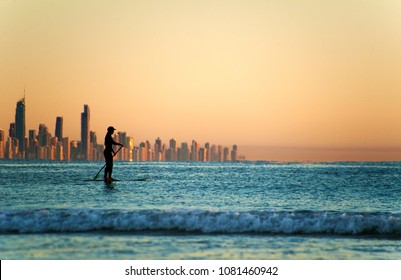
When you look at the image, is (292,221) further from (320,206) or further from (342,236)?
(320,206)

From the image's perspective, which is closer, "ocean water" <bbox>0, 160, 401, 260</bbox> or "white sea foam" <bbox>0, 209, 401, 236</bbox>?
"ocean water" <bbox>0, 160, 401, 260</bbox>

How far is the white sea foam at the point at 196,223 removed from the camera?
1528 centimetres

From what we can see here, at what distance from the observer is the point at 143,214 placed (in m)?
16.1

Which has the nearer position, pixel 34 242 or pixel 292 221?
pixel 34 242

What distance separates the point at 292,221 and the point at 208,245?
2941 millimetres

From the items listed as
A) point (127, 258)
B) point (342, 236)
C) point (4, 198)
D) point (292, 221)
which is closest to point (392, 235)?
point (342, 236)

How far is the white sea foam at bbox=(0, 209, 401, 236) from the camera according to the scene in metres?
15.3

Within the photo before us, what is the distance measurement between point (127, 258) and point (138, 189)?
13.2 meters

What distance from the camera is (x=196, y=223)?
15531mm

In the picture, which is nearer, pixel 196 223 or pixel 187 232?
pixel 187 232

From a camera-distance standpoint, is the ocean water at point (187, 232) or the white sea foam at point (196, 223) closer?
the ocean water at point (187, 232)

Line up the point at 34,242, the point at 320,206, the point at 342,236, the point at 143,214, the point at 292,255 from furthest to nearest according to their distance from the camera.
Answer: the point at 320,206 → the point at 143,214 → the point at 342,236 → the point at 34,242 → the point at 292,255
